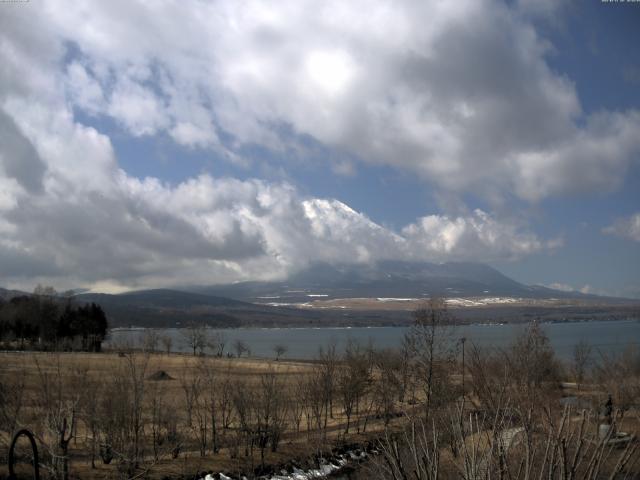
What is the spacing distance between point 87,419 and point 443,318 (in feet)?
79.1

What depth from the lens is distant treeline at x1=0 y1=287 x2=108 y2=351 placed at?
106075 millimetres

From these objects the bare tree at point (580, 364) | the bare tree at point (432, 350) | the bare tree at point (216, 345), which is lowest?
the bare tree at point (216, 345)

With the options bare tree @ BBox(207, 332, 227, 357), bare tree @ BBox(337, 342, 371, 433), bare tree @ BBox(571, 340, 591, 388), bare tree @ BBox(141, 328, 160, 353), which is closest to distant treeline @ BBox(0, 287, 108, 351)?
bare tree @ BBox(207, 332, 227, 357)

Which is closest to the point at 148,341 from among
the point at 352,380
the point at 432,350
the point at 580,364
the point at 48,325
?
Result: the point at 352,380

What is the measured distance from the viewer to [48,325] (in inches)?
4286

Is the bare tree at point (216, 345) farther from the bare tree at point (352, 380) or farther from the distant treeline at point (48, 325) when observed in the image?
the bare tree at point (352, 380)

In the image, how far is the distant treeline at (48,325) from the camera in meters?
106

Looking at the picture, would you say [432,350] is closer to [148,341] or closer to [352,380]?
[352,380]

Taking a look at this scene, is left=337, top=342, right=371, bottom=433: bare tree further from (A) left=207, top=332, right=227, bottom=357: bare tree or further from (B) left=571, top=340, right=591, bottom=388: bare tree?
(A) left=207, top=332, right=227, bottom=357: bare tree

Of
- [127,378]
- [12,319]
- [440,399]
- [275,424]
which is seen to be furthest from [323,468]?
[12,319]

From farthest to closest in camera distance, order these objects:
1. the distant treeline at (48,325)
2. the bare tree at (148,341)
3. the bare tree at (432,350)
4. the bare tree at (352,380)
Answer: the distant treeline at (48,325) → the bare tree at (352,380) → the bare tree at (432,350) → the bare tree at (148,341)

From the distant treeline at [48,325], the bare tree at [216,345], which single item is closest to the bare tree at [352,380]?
the bare tree at [216,345]

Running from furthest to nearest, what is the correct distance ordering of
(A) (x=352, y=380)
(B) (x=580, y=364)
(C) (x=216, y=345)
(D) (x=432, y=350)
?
(C) (x=216, y=345), (B) (x=580, y=364), (A) (x=352, y=380), (D) (x=432, y=350)

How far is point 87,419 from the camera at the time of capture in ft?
74.8
